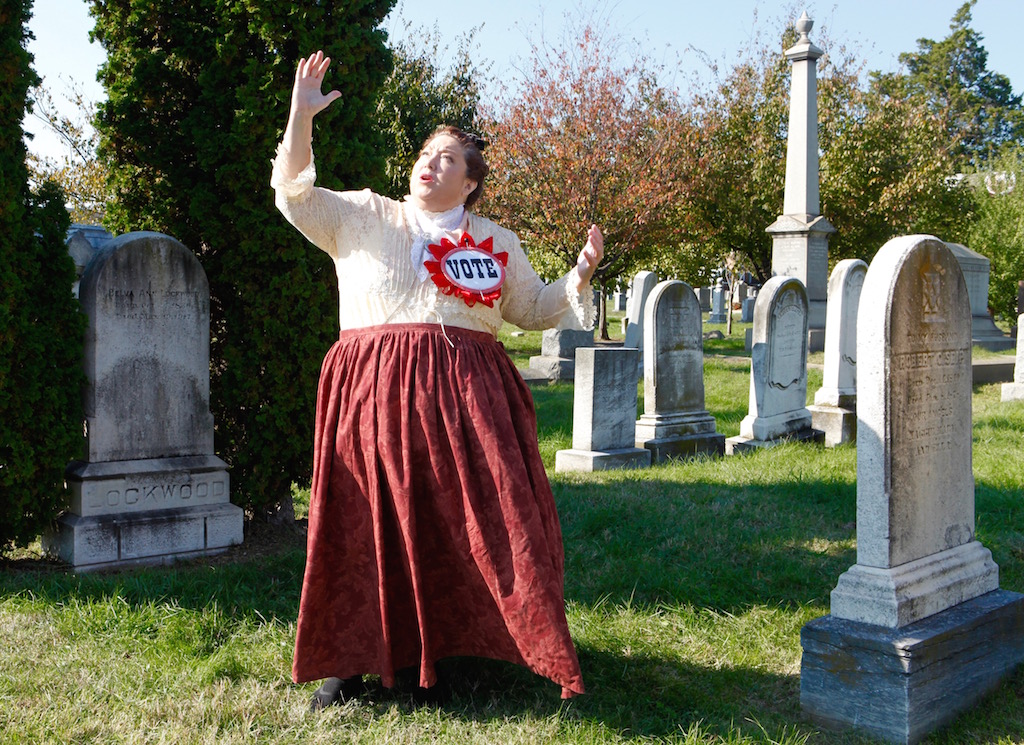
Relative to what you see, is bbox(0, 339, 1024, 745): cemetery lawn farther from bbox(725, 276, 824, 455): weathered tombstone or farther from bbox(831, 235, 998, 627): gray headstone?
bbox(725, 276, 824, 455): weathered tombstone

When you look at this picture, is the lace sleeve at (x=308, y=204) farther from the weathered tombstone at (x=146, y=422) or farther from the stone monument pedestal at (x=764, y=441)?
the stone monument pedestal at (x=764, y=441)

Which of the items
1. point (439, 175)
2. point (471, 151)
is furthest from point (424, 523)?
point (471, 151)

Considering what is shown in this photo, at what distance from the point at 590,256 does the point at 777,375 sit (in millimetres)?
5982


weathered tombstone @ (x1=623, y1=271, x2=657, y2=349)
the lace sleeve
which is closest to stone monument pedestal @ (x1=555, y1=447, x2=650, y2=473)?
the lace sleeve

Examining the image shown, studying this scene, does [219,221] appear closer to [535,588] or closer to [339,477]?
[339,477]

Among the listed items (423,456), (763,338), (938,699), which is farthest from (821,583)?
(763,338)

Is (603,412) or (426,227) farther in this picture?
(603,412)

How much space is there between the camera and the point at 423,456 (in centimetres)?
311

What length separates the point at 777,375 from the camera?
28.8 feet

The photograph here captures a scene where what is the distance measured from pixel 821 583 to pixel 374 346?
2.65 meters

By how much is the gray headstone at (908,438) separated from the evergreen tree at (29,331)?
12.1 ft

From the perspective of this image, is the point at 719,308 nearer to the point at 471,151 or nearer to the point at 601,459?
the point at 601,459

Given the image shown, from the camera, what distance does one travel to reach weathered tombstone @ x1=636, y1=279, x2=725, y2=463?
27.3 ft

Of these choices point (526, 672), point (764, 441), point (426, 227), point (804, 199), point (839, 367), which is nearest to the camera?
point (426, 227)
